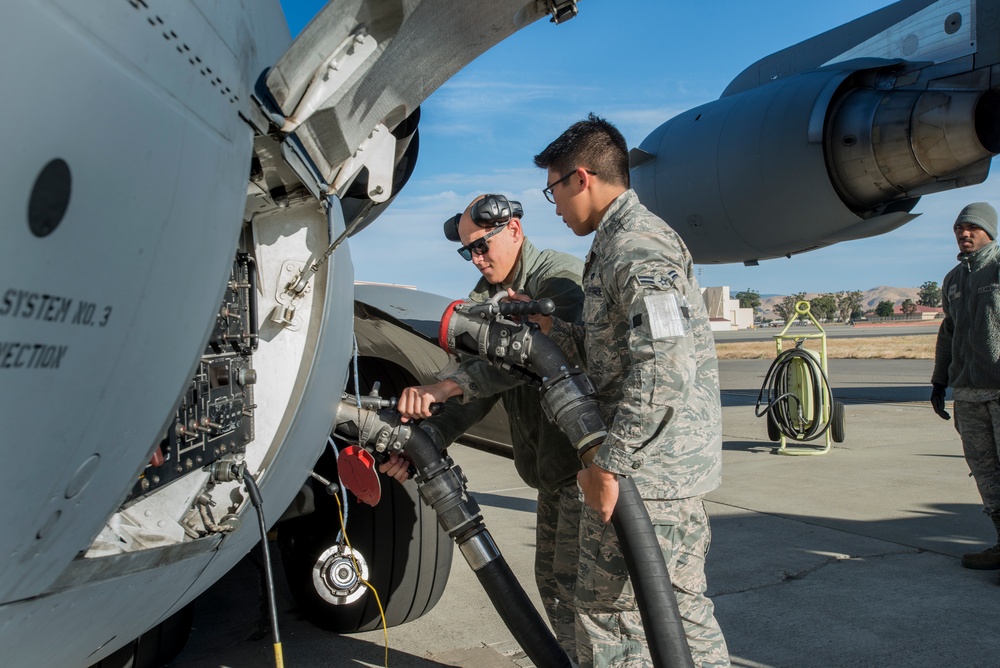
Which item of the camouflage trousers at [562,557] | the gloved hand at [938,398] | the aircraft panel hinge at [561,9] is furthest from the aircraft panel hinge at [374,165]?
the gloved hand at [938,398]

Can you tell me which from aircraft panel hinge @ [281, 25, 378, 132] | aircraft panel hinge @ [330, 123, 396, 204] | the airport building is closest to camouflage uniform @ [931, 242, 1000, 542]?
aircraft panel hinge @ [330, 123, 396, 204]

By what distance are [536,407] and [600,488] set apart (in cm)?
87

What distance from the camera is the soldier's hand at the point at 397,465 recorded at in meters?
2.66

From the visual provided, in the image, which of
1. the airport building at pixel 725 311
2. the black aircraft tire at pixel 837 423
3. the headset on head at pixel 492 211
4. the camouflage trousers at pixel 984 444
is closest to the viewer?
the headset on head at pixel 492 211

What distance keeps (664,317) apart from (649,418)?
25cm

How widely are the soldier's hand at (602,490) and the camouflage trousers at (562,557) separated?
1.82 ft

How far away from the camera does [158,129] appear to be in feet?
3.79

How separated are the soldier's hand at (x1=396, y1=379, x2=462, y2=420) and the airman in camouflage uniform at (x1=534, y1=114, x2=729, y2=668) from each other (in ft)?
1.64

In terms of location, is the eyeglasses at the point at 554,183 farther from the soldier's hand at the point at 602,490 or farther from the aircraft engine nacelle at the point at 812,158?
the aircraft engine nacelle at the point at 812,158

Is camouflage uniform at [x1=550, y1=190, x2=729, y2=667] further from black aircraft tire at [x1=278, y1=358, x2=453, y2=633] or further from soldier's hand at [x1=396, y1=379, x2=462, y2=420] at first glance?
black aircraft tire at [x1=278, y1=358, x2=453, y2=633]

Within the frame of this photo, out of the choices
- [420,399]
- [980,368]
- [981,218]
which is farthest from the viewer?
[981,218]

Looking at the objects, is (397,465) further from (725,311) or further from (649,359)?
(725,311)

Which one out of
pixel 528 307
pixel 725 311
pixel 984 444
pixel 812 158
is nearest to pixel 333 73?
pixel 528 307

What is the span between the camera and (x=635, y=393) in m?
2.04
